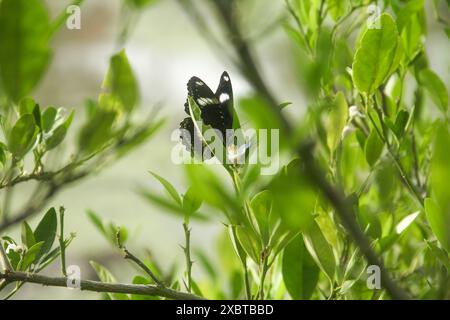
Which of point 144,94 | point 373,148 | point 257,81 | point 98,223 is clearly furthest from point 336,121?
point 144,94

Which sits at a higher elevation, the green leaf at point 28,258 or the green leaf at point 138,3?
the green leaf at point 138,3

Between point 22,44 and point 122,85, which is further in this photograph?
point 122,85

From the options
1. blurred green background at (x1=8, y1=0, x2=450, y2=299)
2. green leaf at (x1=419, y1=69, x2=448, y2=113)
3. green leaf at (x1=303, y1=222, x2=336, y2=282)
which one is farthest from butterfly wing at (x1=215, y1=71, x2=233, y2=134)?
blurred green background at (x1=8, y1=0, x2=450, y2=299)

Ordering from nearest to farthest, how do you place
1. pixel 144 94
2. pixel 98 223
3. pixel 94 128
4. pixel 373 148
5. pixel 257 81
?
pixel 257 81, pixel 94 128, pixel 373 148, pixel 98 223, pixel 144 94

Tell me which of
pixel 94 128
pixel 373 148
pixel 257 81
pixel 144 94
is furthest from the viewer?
pixel 144 94

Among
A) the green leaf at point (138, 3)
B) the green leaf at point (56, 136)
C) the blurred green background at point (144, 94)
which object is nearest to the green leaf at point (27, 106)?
the green leaf at point (56, 136)

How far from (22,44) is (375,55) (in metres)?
0.24

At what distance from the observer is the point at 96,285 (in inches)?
18.1

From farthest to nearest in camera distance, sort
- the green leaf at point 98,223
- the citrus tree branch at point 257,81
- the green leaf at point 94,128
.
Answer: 1. the green leaf at point 98,223
2. the green leaf at point 94,128
3. the citrus tree branch at point 257,81

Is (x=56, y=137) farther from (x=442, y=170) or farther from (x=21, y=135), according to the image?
(x=442, y=170)

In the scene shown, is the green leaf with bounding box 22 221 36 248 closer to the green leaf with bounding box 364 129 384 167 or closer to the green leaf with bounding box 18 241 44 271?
the green leaf with bounding box 18 241 44 271

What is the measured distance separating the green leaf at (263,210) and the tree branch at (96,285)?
0.21ft

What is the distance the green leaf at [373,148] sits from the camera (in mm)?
560

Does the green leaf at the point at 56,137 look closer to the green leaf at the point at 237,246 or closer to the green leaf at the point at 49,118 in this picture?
the green leaf at the point at 49,118
